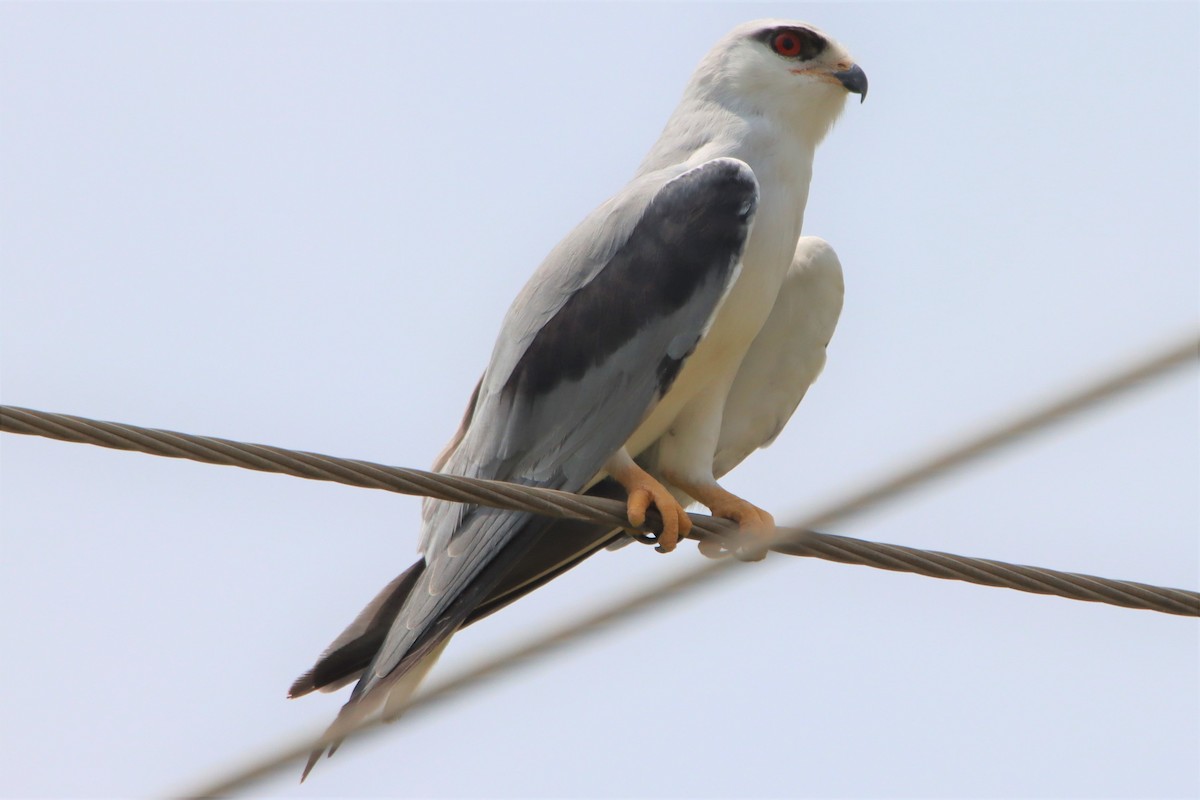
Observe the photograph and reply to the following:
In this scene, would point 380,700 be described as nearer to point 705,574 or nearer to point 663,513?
point 663,513

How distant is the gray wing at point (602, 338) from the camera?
4.68 meters

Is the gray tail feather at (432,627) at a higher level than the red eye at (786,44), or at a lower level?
lower

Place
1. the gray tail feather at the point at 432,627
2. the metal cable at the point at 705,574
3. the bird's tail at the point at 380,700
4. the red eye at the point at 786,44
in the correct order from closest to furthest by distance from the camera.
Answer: the metal cable at the point at 705,574, the bird's tail at the point at 380,700, the gray tail feather at the point at 432,627, the red eye at the point at 786,44

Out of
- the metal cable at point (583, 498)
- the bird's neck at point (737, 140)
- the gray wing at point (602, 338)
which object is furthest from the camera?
the bird's neck at point (737, 140)

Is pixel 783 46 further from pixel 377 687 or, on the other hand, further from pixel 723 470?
pixel 377 687

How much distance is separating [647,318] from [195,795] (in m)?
2.95

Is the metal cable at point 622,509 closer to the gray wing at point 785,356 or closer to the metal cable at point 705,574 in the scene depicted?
the metal cable at point 705,574

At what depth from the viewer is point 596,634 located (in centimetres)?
214

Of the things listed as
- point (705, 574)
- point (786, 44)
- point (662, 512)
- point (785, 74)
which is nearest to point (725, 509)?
point (662, 512)

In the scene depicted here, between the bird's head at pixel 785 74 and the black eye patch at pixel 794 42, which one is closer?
the bird's head at pixel 785 74

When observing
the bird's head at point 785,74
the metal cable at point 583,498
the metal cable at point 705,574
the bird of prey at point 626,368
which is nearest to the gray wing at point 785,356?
the bird of prey at point 626,368

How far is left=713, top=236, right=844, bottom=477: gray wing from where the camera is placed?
210 inches

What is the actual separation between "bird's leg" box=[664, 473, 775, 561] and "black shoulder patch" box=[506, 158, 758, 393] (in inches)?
19.8

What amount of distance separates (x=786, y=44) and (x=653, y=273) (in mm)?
1444
